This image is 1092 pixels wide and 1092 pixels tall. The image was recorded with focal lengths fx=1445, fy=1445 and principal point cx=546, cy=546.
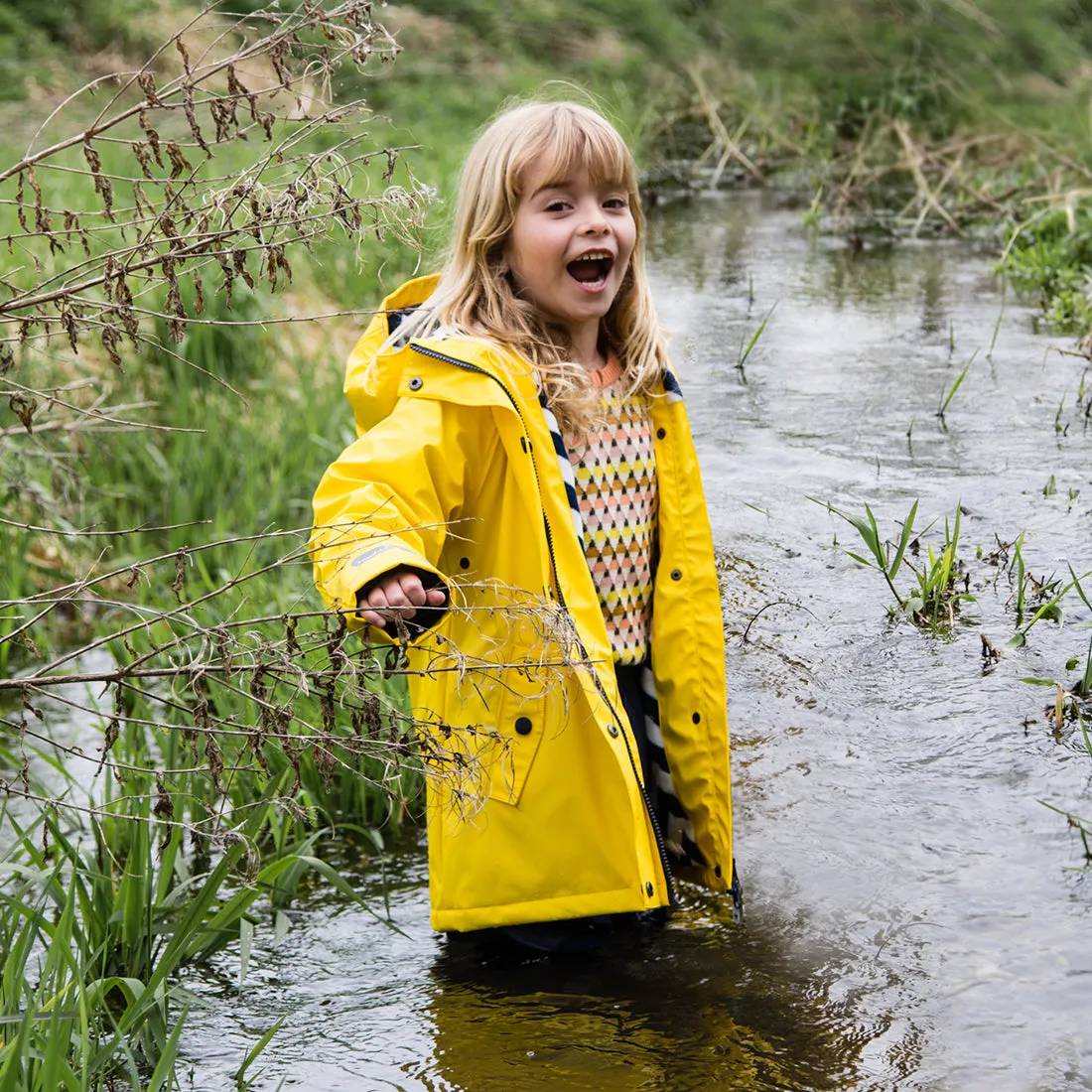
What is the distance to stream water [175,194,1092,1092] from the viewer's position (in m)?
2.29

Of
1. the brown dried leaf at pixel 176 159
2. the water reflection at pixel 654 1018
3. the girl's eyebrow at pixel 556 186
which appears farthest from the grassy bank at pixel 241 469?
the water reflection at pixel 654 1018

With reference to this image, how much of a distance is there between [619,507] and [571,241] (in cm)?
49

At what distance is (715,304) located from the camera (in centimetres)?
561

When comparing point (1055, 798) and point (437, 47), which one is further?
point (437, 47)

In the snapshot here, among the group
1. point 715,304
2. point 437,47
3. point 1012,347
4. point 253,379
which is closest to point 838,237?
point 715,304

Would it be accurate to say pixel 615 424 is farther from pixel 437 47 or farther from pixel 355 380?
pixel 437 47

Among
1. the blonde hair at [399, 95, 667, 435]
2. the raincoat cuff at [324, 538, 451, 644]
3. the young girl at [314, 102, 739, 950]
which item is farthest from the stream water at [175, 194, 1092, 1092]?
the blonde hair at [399, 95, 667, 435]

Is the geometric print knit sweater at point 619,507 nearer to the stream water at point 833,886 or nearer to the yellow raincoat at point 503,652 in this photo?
the yellow raincoat at point 503,652

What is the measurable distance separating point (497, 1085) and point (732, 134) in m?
7.50

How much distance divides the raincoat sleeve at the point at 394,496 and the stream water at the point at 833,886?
0.78m

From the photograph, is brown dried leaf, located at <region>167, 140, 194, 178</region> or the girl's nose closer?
brown dried leaf, located at <region>167, 140, 194, 178</region>

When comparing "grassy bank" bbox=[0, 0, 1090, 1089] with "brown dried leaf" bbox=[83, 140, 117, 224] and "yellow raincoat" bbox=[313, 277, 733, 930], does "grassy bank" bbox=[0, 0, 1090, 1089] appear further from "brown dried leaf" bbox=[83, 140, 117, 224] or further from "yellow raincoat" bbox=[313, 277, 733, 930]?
"yellow raincoat" bbox=[313, 277, 733, 930]

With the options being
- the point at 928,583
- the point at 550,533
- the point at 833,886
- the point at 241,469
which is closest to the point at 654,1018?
the point at 833,886

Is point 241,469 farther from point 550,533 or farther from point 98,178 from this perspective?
point 98,178
